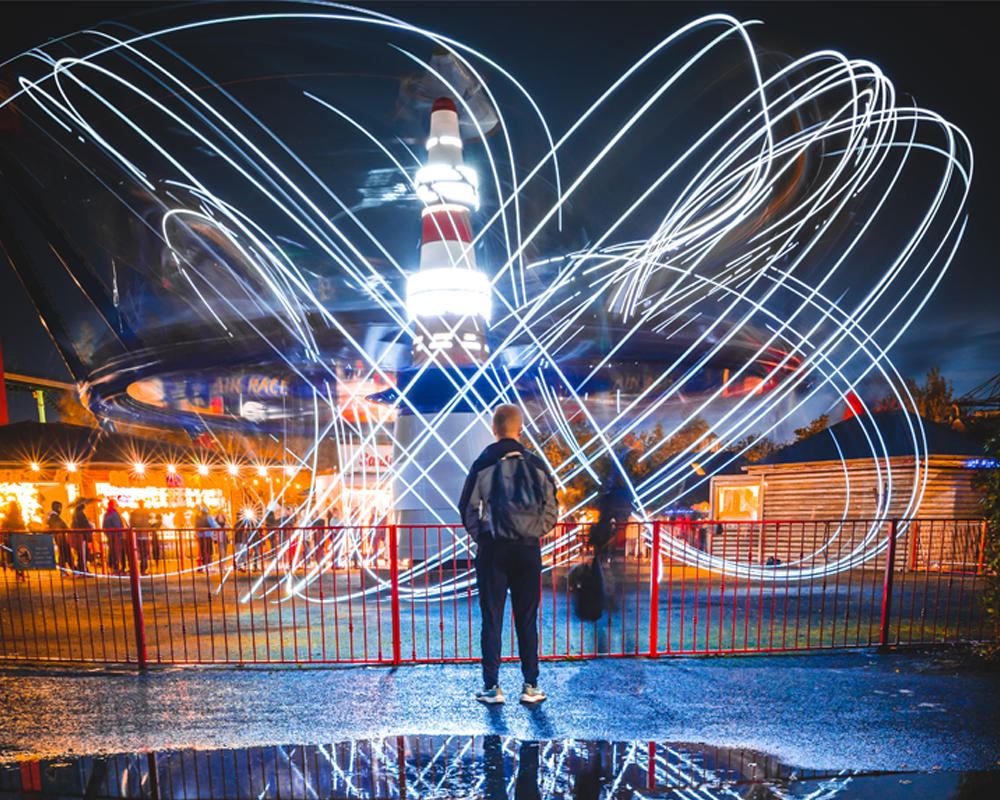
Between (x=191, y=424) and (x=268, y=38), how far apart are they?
21045mm

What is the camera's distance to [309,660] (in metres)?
5.65

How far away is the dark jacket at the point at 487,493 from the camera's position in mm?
4219

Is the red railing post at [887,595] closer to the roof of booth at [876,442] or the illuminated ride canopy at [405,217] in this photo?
the illuminated ride canopy at [405,217]

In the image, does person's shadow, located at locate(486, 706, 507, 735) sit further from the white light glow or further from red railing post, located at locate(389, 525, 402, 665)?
the white light glow

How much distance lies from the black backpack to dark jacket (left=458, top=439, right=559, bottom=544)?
3 centimetres

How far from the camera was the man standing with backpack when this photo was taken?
418 cm

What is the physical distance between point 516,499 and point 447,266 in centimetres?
1022

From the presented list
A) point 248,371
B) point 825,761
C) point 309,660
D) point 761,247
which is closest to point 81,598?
point 248,371

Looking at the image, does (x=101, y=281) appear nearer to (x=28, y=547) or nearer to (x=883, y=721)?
(x=28, y=547)

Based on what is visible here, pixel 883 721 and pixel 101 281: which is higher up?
pixel 101 281

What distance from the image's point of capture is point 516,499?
418 centimetres

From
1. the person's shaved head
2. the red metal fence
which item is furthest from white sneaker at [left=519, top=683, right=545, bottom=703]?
the person's shaved head

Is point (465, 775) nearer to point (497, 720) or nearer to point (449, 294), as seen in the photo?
point (497, 720)

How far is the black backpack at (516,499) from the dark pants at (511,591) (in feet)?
0.40
